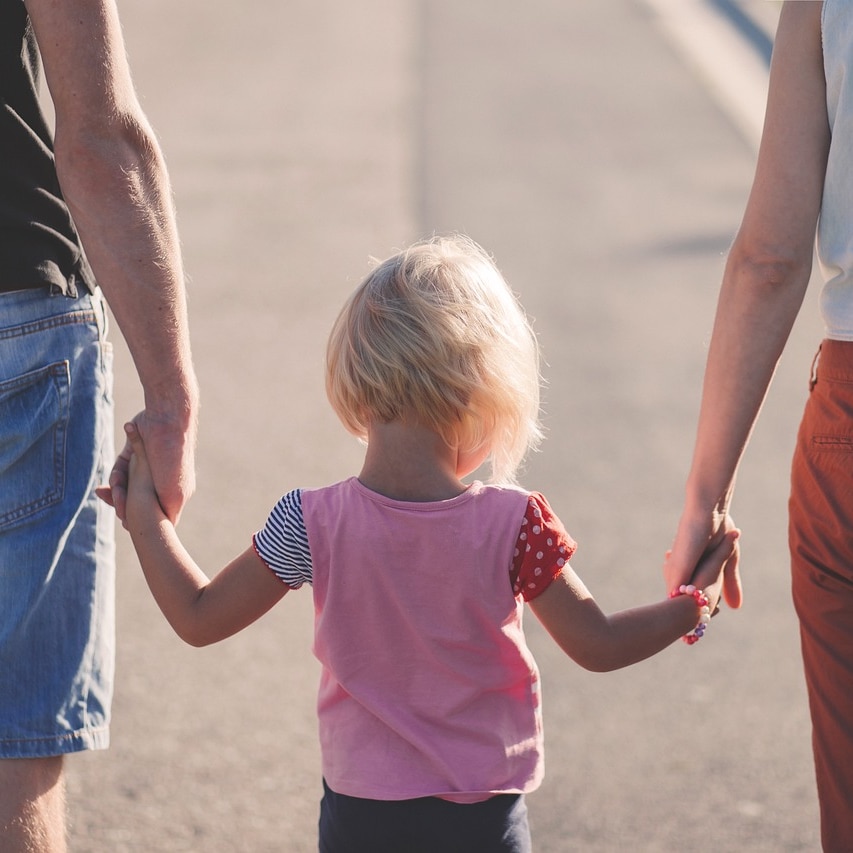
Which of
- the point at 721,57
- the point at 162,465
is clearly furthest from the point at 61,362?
the point at 721,57

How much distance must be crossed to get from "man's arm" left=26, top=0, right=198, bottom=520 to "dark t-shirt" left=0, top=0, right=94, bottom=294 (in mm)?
69

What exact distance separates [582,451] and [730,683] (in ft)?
6.14

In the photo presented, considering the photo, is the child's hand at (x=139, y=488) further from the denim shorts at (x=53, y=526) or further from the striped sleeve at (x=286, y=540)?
the striped sleeve at (x=286, y=540)

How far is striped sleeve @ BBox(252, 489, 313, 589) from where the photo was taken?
82.5 inches

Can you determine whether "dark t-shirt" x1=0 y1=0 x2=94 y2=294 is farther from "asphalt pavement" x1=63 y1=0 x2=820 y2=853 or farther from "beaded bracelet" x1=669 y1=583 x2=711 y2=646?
"asphalt pavement" x1=63 y1=0 x2=820 y2=853

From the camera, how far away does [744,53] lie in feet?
54.5

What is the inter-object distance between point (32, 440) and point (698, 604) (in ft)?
3.76

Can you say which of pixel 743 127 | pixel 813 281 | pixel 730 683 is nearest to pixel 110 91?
pixel 730 683

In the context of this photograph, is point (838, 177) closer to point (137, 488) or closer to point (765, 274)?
point (765, 274)

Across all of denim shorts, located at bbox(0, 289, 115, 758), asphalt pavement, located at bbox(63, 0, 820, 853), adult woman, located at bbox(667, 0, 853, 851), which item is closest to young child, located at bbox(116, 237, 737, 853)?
denim shorts, located at bbox(0, 289, 115, 758)

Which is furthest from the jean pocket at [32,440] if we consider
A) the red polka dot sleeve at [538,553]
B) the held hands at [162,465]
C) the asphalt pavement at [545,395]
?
the asphalt pavement at [545,395]

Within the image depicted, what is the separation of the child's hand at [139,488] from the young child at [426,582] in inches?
6.1

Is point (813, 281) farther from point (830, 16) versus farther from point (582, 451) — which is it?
point (830, 16)

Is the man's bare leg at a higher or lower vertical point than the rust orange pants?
lower
